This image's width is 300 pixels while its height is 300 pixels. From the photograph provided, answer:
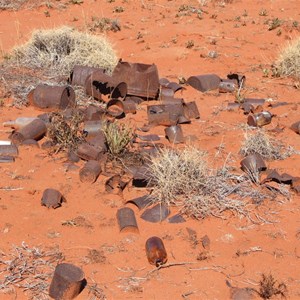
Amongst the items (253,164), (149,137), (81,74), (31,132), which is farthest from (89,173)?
(81,74)

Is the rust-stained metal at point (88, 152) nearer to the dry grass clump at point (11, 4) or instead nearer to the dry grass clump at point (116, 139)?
the dry grass clump at point (116, 139)

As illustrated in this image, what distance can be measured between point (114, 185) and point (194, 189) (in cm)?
84

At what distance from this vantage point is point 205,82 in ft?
28.1

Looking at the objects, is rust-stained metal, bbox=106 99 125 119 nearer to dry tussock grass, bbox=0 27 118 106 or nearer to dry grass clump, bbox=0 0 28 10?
dry tussock grass, bbox=0 27 118 106

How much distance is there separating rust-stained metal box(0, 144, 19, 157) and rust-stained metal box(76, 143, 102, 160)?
710 mm

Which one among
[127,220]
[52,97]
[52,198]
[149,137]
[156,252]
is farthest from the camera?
[52,97]

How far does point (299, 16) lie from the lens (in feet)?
43.6

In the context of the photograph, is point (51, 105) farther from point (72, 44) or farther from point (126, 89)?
point (72, 44)

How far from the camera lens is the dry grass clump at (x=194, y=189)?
5.12 m

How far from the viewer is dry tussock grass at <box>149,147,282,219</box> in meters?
5.12

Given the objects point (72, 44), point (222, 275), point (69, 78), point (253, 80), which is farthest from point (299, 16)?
point (222, 275)

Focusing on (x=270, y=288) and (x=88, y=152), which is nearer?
(x=270, y=288)

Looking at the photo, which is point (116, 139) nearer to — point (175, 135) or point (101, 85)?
point (175, 135)

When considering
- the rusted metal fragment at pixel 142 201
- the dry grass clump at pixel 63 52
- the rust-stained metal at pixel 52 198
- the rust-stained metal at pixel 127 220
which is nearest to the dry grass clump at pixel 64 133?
the rust-stained metal at pixel 52 198
